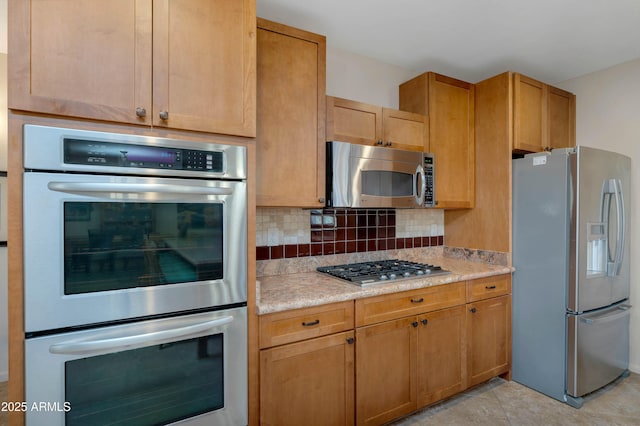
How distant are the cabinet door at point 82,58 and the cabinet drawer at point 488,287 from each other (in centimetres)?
224

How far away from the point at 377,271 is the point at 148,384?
4.69 feet

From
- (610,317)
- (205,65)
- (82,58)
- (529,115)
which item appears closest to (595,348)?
(610,317)

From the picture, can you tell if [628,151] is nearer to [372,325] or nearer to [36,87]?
[372,325]

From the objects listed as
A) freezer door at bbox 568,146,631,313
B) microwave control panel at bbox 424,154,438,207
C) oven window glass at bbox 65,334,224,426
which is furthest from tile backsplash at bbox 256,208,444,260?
freezer door at bbox 568,146,631,313

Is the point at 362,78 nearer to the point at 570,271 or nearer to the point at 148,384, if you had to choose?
the point at 570,271

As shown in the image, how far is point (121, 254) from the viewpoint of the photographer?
1256 mm

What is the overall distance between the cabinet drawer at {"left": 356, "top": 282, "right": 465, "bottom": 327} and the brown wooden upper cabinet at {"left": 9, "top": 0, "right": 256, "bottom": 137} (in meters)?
1.14

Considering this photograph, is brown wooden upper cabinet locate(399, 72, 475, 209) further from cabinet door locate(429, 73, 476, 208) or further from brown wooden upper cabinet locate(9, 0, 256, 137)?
brown wooden upper cabinet locate(9, 0, 256, 137)

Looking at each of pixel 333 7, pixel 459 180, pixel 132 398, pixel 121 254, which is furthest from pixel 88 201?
pixel 459 180

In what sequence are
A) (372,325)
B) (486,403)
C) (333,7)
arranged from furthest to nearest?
(486,403), (333,7), (372,325)

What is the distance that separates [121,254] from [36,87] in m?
0.65

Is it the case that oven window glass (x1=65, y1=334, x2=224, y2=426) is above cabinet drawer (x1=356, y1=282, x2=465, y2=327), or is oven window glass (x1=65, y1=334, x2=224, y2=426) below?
below

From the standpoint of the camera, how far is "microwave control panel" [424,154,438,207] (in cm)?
243

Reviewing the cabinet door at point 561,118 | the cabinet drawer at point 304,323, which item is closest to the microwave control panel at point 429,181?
the cabinet drawer at point 304,323
